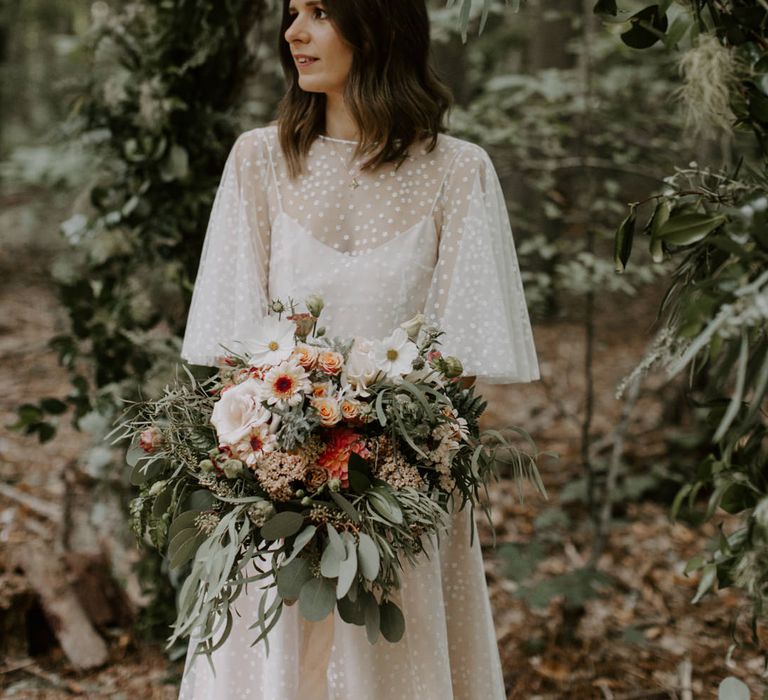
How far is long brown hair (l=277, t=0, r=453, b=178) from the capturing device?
74.4 inches

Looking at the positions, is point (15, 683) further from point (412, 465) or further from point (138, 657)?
point (412, 465)

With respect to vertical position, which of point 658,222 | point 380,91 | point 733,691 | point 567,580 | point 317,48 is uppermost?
point 317,48

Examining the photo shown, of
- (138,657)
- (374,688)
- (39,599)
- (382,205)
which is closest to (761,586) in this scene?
(374,688)

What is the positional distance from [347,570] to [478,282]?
0.77 meters

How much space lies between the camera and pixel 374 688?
1866 mm

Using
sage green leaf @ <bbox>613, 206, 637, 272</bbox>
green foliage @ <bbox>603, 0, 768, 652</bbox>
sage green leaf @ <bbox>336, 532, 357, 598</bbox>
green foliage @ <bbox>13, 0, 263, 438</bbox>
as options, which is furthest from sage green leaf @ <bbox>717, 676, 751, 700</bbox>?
green foliage @ <bbox>13, 0, 263, 438</bbox>

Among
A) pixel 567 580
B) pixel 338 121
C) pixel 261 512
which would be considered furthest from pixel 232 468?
pixel 567 580

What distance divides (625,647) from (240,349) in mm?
1968

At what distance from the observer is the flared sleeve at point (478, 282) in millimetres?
1874

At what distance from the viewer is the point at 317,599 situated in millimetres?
1432

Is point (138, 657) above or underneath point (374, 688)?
underneath

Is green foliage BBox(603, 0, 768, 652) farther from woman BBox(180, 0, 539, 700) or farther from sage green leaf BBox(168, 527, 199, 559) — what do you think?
sage green leaf BBox(168, 527, 199, 559)

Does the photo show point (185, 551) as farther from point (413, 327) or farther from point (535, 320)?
point (535, 320)

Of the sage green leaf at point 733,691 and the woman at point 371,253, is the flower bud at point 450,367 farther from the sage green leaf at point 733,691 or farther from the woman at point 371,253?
the sage green leaf at point 733,691
